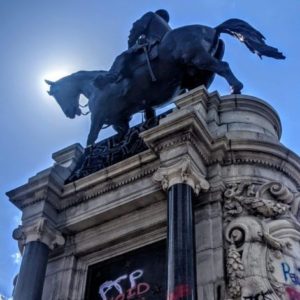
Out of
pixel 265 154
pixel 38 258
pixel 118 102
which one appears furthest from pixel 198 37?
pixel 38 258

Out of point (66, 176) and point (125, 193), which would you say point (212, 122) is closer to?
point (125, 193)

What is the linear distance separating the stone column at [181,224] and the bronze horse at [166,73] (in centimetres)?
423

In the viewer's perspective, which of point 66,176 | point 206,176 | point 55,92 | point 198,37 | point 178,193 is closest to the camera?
point 178,193

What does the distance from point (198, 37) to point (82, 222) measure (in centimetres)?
549

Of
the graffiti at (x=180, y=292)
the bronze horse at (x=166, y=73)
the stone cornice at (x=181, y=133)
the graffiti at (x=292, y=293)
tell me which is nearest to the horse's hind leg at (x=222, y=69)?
the bronze horse at (x=166, y=73)

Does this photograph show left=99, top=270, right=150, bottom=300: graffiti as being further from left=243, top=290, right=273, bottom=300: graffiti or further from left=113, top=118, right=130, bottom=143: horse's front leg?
left=113, top=118, right=130, bottom=143: horse's front leg

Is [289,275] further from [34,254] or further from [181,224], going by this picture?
[34,254]

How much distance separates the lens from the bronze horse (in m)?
15.6

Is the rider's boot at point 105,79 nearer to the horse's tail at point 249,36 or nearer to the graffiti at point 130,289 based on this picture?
the horse's tail at point 249,36

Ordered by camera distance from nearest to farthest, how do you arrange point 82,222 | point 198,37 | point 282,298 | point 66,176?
point 282,298, point 82,222, point 66,176, point 198,37

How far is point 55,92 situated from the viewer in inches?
742

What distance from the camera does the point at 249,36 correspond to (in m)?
16.1

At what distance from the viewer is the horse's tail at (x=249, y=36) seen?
15.7 metres

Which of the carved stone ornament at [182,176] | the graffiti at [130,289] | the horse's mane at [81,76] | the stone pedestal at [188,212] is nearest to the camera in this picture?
the stone pedestal at [188,212]
